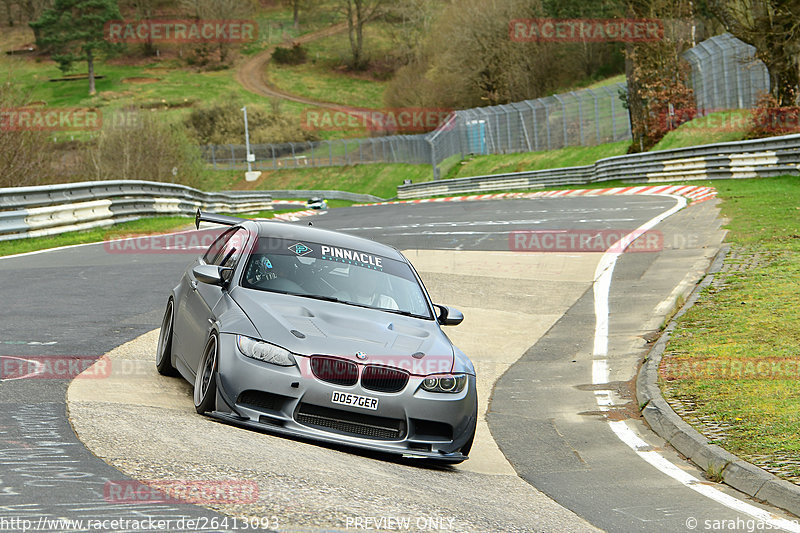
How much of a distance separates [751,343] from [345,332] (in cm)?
537

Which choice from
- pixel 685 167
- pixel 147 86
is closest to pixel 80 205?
pixel 685 167

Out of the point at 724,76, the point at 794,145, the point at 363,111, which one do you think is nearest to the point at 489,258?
the point at 794,145

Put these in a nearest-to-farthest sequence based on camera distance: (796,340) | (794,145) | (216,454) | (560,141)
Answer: (216,454), (796,340), (794,145), (560,141)

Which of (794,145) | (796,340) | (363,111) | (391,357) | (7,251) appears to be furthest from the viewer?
(363,111)

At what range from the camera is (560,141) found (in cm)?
5666

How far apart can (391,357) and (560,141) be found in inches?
2004

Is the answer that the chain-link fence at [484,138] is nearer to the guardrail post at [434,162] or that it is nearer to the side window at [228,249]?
the guardrail post at [434,162]

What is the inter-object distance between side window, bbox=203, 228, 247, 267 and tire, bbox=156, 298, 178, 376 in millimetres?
583

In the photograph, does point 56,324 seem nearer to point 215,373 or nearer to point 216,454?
point 215,373

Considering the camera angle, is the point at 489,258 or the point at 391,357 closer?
the point at 391,357

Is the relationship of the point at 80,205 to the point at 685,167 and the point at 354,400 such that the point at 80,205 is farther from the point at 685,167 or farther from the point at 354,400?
the point at 685,167

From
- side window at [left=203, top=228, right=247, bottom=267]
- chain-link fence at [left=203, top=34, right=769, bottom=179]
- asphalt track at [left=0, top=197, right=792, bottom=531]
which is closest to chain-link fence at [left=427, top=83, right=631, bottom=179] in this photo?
chain-link fence at [left=203, top=34, right=769, bottom=179]

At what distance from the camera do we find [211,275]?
7.97 metres

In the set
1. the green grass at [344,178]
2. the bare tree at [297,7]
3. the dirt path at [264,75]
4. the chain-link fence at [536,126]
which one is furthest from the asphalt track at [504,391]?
the bare tree at [297,7]
